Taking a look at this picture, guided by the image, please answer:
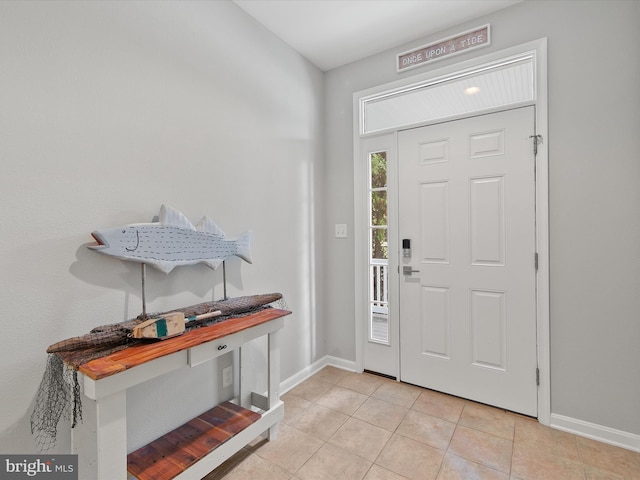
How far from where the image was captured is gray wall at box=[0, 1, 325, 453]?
1234 mm

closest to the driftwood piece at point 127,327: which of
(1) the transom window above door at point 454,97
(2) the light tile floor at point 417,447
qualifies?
(2) the light tile floor at point 417,447

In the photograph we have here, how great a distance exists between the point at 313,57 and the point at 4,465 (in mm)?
3122

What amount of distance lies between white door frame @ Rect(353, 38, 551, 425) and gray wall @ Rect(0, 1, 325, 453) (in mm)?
672

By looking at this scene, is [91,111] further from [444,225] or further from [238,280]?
[444,225]

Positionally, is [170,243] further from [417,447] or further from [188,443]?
[417,447]

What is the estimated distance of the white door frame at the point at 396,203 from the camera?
204 centimetres

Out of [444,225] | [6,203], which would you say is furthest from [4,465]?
[444,225]

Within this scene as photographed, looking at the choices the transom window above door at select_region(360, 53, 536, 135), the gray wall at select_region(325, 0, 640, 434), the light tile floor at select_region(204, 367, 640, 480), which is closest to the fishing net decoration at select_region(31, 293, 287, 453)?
the light tile floor at select_region(204, 367, 640, 480)

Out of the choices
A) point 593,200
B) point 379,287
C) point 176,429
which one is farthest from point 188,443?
point 593,200

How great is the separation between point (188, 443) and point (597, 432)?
236cm

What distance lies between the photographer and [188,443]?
5.26 ft

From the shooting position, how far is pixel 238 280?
214 cm

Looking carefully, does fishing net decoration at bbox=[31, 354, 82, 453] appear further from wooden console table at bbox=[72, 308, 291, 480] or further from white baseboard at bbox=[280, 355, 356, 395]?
white baseboard at bbox=[280, 355, 356, 395]

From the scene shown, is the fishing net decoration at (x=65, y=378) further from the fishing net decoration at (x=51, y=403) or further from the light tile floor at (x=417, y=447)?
the light tile floor at (x=417, y=447)
